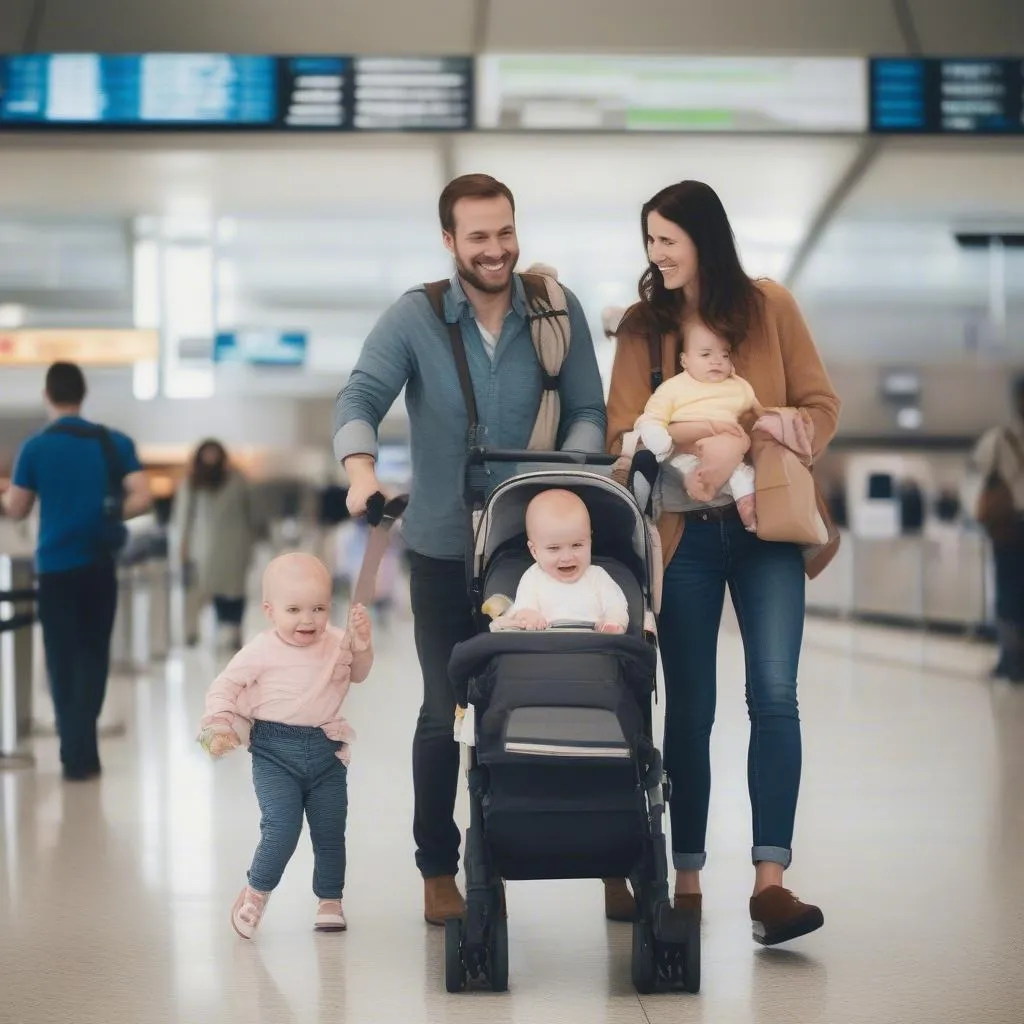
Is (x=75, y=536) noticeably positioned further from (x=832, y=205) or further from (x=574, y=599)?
(x=832, y=205)

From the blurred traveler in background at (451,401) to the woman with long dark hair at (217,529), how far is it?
26.4ft

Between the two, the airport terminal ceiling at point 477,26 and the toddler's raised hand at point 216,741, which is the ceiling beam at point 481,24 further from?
the toddler's raised hand at point 216,741

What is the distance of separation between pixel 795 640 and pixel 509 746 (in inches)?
32.8

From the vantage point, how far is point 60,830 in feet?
17.4

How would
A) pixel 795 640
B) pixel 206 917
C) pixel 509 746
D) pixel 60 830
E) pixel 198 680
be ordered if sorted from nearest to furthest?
pixel 509 746 → pixel 795 640 → pixel 206 917 → pixel 60 830 → pixel 198 680

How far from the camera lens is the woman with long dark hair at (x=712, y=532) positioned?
368cm

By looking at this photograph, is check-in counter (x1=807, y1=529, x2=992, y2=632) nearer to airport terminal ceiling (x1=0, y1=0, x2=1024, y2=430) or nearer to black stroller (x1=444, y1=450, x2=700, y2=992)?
airport terminal ceiling (x1=0, y1=0, x2=1024, y2=430)

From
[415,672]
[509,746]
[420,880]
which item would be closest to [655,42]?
[415,672]

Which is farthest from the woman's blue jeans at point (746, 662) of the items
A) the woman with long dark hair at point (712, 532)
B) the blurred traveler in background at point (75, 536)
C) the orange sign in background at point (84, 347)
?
the orange sign in background at point (84, 347)

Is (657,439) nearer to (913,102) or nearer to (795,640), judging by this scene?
(795,640)

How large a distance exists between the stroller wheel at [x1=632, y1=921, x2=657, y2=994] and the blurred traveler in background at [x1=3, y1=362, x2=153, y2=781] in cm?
358

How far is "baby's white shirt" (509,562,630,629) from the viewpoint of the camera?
135 inches

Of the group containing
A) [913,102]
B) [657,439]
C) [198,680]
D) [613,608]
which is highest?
[913,102]

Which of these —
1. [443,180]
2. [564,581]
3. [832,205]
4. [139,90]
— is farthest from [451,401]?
[832,205]
